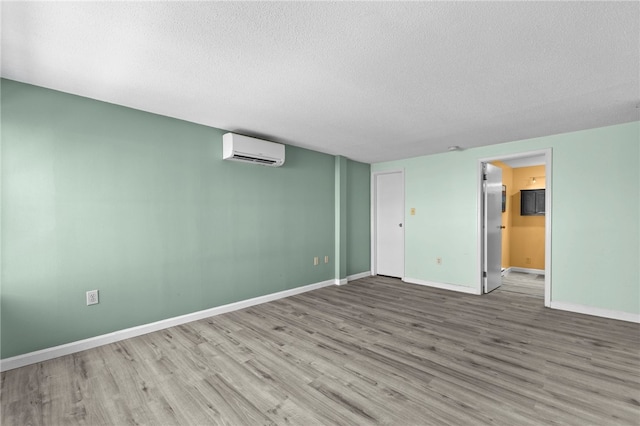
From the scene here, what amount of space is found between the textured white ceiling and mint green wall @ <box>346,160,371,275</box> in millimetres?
2313

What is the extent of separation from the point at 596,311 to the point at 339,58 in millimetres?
4271

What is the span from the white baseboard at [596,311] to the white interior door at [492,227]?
3.17 feet

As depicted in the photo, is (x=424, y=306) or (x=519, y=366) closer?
(x=519, y=366)

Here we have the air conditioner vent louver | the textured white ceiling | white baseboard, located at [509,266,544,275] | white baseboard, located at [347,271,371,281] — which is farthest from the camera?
white baseboard, located at [509,266,544,275]

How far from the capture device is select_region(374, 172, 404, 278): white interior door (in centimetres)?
555

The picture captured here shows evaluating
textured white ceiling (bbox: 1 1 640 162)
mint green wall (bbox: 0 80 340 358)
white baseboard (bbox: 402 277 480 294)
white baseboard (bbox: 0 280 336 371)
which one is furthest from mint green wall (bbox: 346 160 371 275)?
textured white ceiling (bbox: 1 1 640 162)

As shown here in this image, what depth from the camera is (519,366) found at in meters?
2.29

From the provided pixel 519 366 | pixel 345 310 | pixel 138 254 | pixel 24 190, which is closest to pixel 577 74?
pixel 519 366

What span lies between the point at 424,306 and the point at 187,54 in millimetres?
3848

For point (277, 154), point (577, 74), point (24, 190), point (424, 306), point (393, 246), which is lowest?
point (424, 306)

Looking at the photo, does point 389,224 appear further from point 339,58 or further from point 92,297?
point 92,297

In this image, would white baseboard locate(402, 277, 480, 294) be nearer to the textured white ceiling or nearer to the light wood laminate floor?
the light wood laminate floor

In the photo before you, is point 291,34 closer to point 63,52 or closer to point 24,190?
point 63,52

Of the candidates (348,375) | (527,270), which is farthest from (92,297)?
(527,270)
